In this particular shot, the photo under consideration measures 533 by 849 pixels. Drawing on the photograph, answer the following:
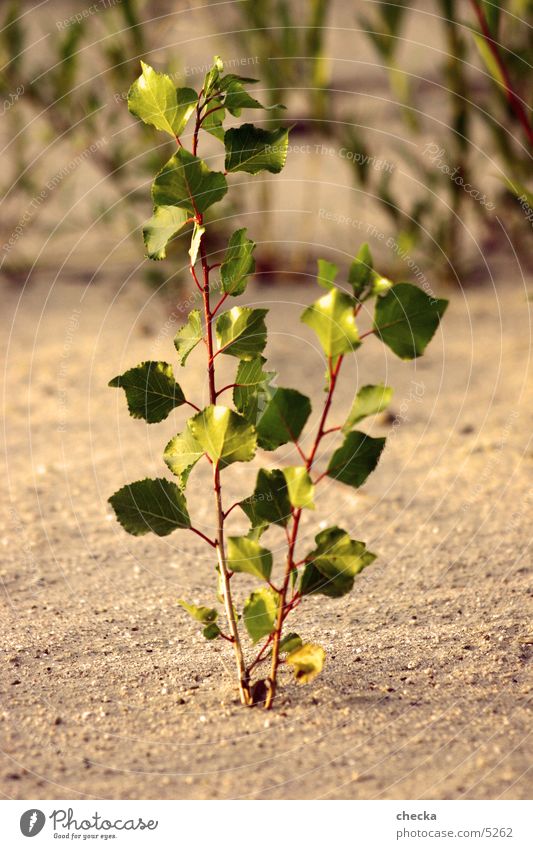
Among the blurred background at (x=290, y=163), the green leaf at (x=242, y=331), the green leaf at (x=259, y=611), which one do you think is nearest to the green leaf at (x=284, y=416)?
the green leaf at (x=242, y=331)

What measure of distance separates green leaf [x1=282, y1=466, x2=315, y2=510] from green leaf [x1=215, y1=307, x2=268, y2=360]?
206 mm

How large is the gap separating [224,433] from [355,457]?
0.18 metres

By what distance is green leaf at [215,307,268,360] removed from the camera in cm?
146

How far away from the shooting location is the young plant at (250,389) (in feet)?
4.34

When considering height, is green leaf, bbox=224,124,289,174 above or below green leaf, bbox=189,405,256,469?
above

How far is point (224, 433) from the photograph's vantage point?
1413mm

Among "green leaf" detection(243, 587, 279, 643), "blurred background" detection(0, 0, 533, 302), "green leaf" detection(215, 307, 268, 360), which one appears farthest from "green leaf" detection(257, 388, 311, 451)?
"blurred background" detection(0, 0, 533, 302)

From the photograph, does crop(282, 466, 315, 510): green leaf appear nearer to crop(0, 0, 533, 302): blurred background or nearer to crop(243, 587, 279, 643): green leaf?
crop(243, 587, 279, 643): green leaf

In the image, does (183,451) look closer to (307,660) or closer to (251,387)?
(251,387)

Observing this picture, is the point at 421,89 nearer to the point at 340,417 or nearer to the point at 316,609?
the point at 340,417

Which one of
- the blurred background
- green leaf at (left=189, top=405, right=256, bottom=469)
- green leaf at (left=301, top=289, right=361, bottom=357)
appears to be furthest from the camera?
the blurred background

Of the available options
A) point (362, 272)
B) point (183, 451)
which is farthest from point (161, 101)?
point (183, 451)

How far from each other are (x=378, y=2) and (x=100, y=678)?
2263mm
